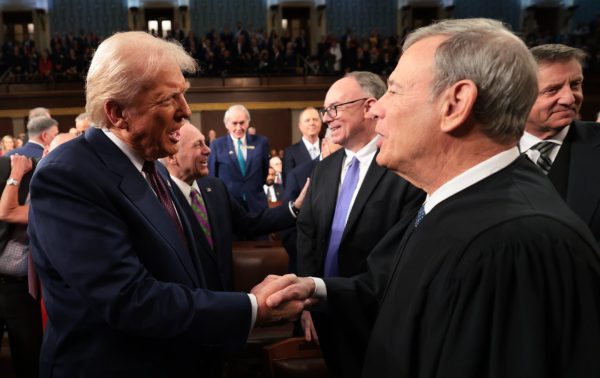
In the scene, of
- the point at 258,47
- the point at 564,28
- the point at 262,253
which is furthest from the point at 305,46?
the point at 262,253

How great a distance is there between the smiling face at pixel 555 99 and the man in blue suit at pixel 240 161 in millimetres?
3826

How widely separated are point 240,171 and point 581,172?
425 cm

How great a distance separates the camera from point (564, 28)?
20484mm

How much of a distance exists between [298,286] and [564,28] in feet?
72.1

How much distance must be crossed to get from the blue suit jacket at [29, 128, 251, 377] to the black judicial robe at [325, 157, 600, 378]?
60cm

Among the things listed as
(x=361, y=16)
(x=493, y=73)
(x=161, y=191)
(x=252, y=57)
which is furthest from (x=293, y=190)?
(x=361, y=16)

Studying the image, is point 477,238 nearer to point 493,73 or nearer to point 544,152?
point 493,73

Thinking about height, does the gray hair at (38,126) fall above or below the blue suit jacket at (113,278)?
above

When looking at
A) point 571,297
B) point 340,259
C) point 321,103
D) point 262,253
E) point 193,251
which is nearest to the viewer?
point 571,297

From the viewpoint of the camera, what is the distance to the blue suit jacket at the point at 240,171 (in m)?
6.05

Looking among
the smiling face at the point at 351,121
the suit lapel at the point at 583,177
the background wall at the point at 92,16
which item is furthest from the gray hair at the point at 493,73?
the background wall at the point at 92,16

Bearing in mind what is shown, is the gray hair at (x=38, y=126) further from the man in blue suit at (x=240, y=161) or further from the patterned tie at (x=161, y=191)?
the patterned tie at (x=161, y=191)

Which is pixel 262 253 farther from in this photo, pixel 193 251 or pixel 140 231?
pixel 140 231

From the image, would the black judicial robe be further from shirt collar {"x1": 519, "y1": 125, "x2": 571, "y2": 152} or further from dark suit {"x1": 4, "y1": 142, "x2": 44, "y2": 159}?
dark suit {"x1": 4, "y1": 142, "x2": 44, "y2": 159}
